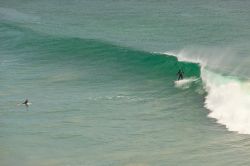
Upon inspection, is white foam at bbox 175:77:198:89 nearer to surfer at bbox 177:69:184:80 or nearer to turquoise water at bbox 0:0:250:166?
turquoise water at bbox 0:0:250:166

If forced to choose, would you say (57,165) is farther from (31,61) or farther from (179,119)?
(31,61)

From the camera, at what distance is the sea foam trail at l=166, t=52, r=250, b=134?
143ft

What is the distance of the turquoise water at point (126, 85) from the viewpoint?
40375 mm

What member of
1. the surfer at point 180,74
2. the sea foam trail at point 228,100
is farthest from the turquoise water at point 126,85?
the surfer at point 180,74

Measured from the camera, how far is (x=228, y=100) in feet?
156

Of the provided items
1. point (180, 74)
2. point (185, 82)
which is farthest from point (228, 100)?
point (180, 74)

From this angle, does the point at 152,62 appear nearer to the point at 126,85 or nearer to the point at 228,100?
the point at 126,85

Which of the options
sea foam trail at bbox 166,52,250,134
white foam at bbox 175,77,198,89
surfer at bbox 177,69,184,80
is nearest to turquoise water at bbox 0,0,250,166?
sea foam trail at bbox 166,52,250,134

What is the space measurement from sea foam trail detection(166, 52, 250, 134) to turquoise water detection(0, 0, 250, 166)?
9cm

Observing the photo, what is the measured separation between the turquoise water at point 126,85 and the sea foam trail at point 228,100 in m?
0.09

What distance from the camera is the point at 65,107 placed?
49.1m

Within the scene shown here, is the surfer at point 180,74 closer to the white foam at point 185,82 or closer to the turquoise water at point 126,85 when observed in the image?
the white foam at point 185,82

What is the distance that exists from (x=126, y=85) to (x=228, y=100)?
1028 cm

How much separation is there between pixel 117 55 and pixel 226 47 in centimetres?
1043
